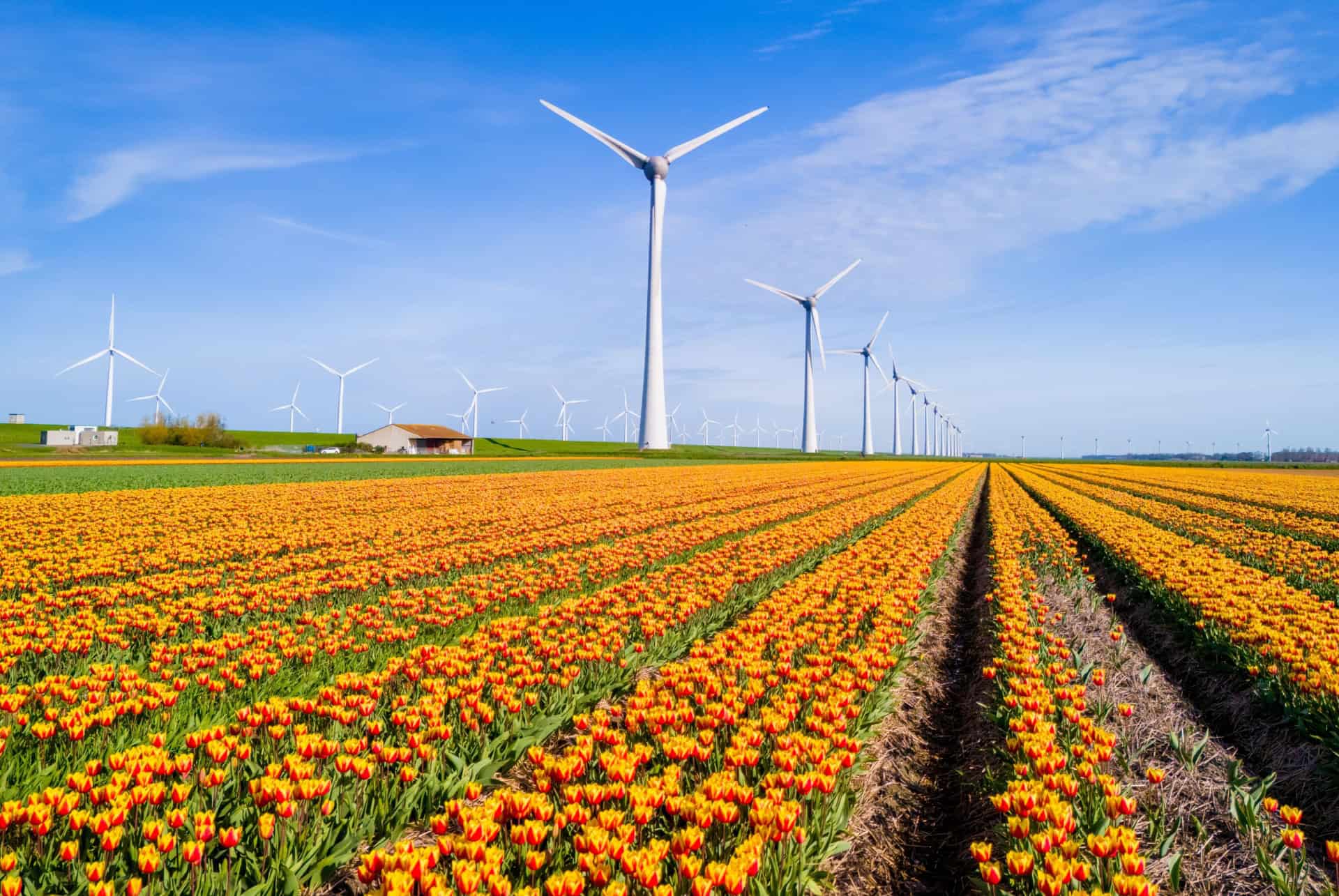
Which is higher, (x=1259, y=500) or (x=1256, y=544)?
(x=1259, y=500)

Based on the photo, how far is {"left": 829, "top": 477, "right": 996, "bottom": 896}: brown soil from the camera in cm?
502

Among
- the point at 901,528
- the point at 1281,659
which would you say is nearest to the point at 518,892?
the point at 1281,659

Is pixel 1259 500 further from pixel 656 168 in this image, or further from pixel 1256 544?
pixel 656 168

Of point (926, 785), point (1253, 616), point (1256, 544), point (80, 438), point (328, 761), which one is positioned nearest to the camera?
point (328, 761)

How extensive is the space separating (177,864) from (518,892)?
2.16 meters

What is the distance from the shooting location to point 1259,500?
3462 centimetres

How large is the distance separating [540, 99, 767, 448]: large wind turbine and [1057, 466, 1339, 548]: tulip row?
4787 cm

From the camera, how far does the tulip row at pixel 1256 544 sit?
47.7 feet

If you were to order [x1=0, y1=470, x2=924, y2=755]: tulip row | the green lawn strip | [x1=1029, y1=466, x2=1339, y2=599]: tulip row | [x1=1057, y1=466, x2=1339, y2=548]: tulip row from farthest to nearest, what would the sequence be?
1. [x1=1057, y1=466, x2=1339, y2=548]: tulip row
2. the green lawn strip
3. [x1=1029, y1=466, x2=1339, y2=599]: tulip row
4. [x1=0, y1=470, x2=924, y2=755]: tulip row

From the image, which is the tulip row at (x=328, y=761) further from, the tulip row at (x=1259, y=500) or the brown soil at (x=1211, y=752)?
the tulip row at (x=1259, y=500)

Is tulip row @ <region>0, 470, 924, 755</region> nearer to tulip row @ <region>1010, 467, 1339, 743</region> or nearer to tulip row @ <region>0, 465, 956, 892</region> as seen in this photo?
tulip row @ <region>0, 465, 956, 892</region>

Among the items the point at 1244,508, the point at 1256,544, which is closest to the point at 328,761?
the point at 1256,544

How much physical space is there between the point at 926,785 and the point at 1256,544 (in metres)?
17.7

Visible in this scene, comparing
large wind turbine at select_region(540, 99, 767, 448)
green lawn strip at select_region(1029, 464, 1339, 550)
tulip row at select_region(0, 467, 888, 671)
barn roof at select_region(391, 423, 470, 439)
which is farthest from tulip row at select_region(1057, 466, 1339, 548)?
barn roof at select_region(391, 423, 470, 439)
